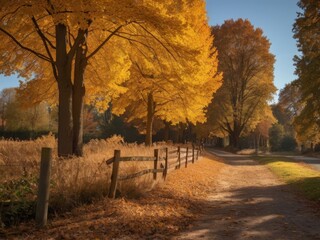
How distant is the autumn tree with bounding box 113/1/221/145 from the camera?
13.6 m

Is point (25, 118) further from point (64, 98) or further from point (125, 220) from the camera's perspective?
point (125, 220)

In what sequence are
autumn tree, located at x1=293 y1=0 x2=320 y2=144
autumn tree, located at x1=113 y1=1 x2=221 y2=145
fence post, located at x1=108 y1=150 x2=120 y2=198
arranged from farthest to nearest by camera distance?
autumn tree, located at x1=293 y1=0 x2=320 y2=144 < autumn tree, located at x1=113 y1=1 x2=221 y2=145 < fence post, located at x1=108 y1=150 x2=120 y2=198

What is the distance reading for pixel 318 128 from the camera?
18.4 m

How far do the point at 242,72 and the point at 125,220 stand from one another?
3577cm

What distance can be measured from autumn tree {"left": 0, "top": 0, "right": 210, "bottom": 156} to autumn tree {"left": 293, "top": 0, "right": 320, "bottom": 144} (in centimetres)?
545

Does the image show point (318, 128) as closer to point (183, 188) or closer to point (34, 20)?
point (183, 188)

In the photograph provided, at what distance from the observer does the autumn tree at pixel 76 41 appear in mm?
9812

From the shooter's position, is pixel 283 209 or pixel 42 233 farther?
pixel 283 209

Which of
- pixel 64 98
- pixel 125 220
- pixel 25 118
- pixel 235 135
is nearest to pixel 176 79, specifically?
pixel 64 98

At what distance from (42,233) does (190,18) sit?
15172mm

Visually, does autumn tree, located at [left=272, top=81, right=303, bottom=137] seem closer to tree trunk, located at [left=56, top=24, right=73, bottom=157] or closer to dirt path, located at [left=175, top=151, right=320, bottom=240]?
dirt path, located at [left=175, top=151, right=320, bottom=240]

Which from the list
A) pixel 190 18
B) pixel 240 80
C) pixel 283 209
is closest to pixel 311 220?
pixel 283 209

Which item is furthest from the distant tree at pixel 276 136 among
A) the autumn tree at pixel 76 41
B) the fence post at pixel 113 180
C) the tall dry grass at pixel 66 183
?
the fence post at pixel 113 180

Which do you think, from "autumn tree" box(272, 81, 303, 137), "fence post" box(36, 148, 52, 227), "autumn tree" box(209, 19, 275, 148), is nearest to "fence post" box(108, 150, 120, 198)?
"fence post" box(36, 148, 52, 227)
